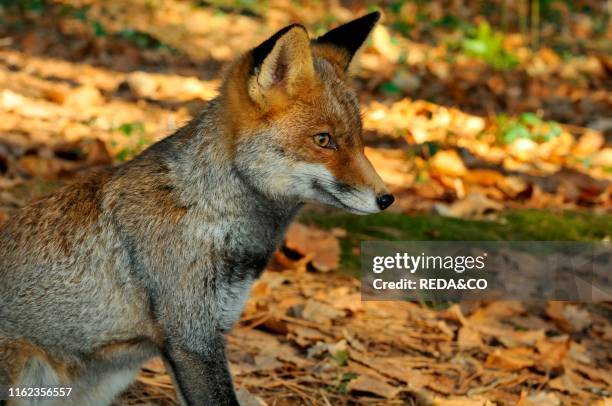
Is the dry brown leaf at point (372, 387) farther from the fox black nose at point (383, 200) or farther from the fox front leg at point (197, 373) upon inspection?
the fox black nose at point (383, 200)

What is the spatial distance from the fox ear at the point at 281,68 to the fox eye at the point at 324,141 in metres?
0.26

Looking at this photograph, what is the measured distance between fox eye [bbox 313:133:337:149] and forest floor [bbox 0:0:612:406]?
1233 mm

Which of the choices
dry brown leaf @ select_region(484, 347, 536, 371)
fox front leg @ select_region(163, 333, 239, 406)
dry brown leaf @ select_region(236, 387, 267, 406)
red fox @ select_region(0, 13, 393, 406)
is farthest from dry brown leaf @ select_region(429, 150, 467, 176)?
fox front leg @ select_region(163, 333, 239, 406)

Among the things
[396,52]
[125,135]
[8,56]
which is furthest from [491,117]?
[8,56]

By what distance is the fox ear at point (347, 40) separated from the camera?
463cm

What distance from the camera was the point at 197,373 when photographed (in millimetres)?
4004

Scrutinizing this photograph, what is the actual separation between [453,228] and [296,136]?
313cm

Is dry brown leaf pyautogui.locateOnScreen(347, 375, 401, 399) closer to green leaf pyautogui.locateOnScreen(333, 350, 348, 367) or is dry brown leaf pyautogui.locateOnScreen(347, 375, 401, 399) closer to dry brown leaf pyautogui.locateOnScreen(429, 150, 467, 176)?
green leaf pyautogui.locateOnScreen(333, 350, 348, 367)

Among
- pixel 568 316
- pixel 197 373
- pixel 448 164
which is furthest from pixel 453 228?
pixel 197 373

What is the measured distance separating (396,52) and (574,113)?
3.25 metres

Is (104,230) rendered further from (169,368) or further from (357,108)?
(357,108)

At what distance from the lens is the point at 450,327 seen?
5.78 metres

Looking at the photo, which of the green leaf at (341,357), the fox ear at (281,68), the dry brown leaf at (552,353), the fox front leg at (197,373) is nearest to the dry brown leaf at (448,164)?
the dry brown leaf at (552,353)

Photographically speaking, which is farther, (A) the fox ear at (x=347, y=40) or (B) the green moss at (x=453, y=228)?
(B) the green moss at (x=453, y=228)
